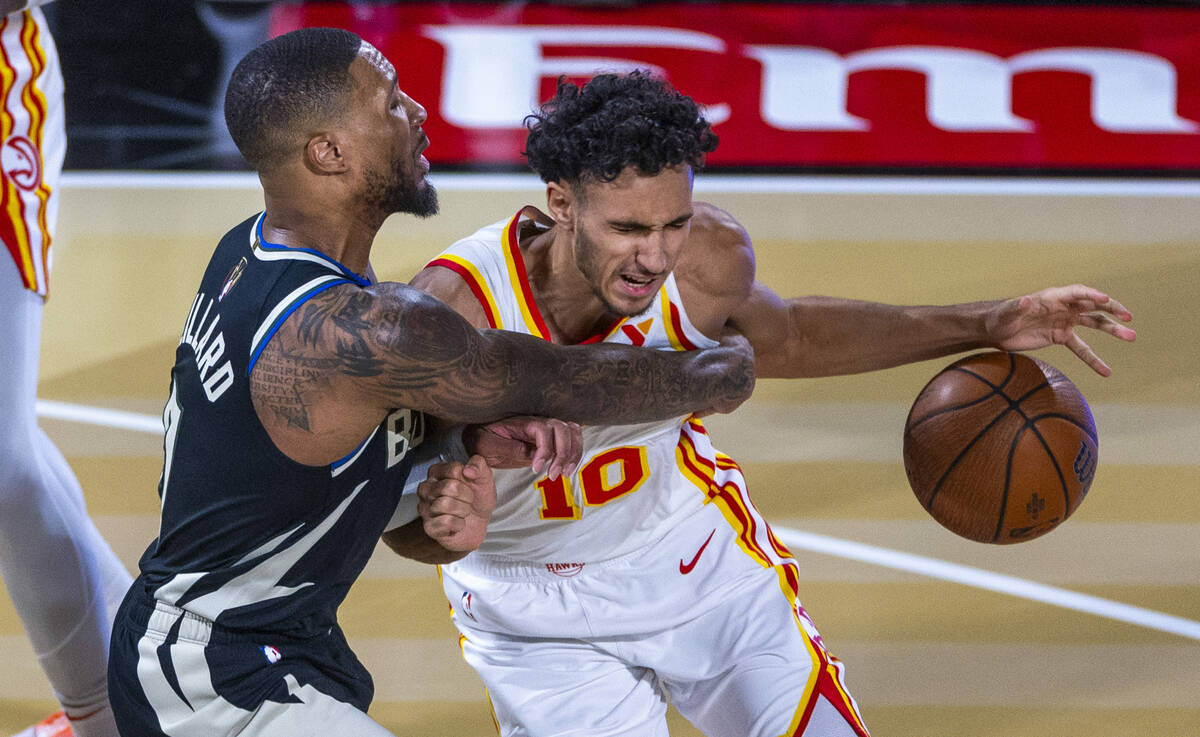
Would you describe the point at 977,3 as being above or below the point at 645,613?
above

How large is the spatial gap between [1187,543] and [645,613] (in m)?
2.53

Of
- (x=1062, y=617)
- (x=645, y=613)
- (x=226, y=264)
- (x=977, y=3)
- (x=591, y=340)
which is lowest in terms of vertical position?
(x=1062, y=617)

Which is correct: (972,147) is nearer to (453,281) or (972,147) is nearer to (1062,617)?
(1062,617)

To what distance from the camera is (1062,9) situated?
778cm

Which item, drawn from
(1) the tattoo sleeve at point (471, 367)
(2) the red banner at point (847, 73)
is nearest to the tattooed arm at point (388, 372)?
(1) the tattoo sleeve at point (471, 367)

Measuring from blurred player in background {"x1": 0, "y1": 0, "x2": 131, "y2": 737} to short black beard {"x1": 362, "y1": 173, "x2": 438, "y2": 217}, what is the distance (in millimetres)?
1434

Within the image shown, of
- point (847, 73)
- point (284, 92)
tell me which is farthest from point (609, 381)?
point (847, 73)

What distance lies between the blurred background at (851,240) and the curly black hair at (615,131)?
1.89 m

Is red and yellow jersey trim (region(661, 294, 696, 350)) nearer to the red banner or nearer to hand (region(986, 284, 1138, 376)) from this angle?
hand (region(986, 284, 1138, 376))

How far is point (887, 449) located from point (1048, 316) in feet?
5.94

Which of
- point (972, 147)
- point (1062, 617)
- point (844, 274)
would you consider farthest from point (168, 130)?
point (1062, 617)

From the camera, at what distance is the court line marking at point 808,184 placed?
689cm

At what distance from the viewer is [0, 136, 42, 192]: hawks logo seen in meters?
3.77

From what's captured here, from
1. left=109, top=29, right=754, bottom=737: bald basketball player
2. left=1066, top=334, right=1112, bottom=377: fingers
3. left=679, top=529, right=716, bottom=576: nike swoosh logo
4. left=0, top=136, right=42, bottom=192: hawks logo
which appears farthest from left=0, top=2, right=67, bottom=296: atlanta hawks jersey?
left=1066, top=334, right=1112, bottom=377: fingers
